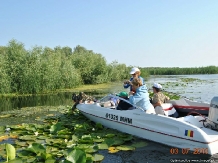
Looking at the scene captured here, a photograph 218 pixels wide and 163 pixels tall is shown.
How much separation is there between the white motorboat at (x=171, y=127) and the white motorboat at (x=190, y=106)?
2.99 feet

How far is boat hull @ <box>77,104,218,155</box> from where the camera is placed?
4.74 metres

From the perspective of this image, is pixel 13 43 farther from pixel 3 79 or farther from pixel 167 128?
pixel 167 128

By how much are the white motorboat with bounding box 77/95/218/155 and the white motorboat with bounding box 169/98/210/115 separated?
0.91 m

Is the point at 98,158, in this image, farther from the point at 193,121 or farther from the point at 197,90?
the point at 197,90

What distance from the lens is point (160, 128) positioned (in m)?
5.46

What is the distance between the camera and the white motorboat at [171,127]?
4.76m

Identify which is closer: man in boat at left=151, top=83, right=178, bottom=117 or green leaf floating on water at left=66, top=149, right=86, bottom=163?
green leaf floating on water at left=66, top=149, right=86, bottom=163

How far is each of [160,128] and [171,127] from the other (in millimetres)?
305

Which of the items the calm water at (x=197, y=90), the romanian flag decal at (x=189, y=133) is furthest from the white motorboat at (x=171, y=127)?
the calm water at (x=197, y=90)

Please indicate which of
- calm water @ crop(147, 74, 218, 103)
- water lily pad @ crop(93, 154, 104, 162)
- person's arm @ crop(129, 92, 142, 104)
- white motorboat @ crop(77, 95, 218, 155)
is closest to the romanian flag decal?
white motorboat @ crop(77, 95, 218, 155)

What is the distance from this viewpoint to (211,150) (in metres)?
4.70

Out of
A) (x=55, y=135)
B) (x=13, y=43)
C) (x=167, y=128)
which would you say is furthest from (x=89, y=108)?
(x=13, y=43)

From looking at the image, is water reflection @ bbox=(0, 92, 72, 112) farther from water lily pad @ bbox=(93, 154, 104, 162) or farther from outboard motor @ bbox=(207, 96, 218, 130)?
outboard motor @ bbox=(207, 96, 218, 130)

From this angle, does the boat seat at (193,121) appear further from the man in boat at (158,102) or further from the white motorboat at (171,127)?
the man in boat at (158,102)
